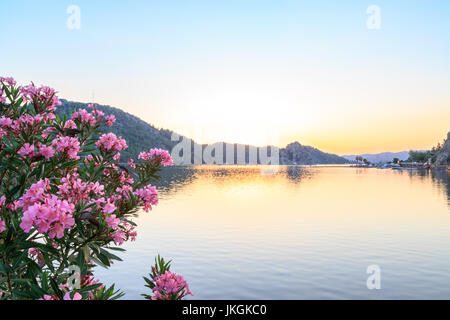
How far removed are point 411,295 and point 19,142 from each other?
14822 millimetres

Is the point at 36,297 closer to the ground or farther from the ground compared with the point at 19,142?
closer to the ground

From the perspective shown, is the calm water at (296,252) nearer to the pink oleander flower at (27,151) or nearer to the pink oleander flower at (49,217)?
the pink oleander flower at (27,151)

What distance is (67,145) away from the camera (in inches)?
199

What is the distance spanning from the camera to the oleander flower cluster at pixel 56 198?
3.94m

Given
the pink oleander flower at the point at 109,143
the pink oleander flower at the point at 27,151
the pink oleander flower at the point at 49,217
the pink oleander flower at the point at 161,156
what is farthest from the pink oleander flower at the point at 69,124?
the pink oleander flower at the point at 49,217

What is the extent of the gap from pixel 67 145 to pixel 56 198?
5.44 feet

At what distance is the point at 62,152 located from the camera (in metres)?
5.12

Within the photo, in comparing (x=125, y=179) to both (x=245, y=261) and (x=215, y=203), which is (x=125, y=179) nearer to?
(x=245, y=261)

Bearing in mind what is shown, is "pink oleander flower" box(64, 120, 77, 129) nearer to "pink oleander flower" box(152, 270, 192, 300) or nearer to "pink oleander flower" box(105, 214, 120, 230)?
"pink oleander flower" box(105, 214, 120, 230)

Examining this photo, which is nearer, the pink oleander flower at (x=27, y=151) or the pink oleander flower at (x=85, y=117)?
the pink oleander flower at (x=27, y=151)

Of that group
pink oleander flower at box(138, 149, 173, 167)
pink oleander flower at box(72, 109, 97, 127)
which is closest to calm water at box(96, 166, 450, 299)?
pink oleander flower at box(138, 149, 173, 167)

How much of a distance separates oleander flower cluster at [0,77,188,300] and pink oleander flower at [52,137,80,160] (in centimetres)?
1

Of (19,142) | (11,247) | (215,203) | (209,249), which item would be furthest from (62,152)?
(215,203)

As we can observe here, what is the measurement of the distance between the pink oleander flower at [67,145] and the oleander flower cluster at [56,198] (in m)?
0.01
